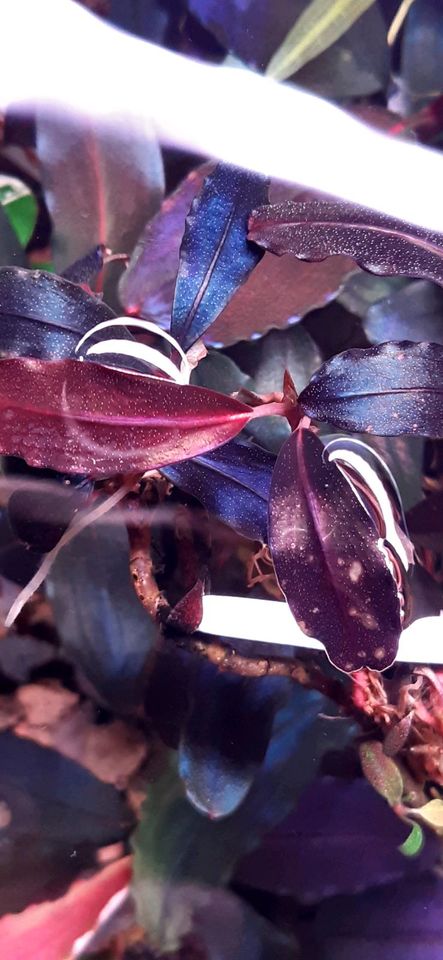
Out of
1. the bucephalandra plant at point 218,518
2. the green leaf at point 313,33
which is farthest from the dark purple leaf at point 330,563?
the green leaf at point 313,33

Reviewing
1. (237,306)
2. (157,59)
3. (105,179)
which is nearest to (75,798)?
(237,306)

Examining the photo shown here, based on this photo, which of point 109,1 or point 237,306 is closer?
point 237,306

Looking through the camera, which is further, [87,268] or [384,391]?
[87,268]

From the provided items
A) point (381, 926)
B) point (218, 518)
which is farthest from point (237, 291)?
point (381, 926)

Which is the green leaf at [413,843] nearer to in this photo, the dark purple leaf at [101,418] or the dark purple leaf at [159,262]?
the dark purple leaf at [101,418]

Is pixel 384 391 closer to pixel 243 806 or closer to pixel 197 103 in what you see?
pixel 243 806

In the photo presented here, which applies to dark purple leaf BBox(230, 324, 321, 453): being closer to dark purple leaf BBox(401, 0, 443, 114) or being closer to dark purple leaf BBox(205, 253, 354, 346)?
dark purple leaf BBox(205, 253, 354, 346)

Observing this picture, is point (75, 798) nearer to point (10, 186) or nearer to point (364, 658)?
point (364, 658)
